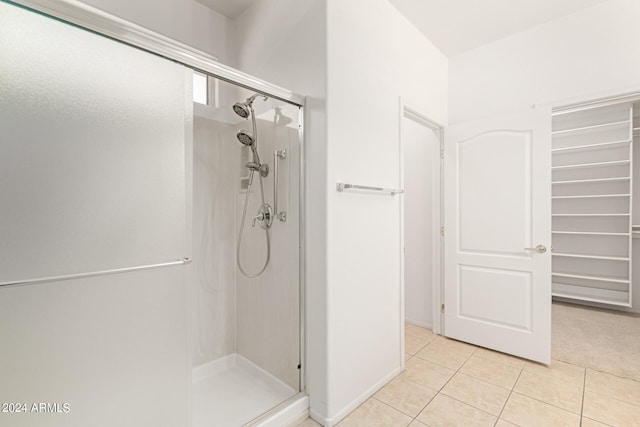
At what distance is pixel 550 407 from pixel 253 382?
1959 mm

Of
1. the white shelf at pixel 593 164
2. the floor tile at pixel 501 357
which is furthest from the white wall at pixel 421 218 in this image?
the white shelf at pixel 593 164

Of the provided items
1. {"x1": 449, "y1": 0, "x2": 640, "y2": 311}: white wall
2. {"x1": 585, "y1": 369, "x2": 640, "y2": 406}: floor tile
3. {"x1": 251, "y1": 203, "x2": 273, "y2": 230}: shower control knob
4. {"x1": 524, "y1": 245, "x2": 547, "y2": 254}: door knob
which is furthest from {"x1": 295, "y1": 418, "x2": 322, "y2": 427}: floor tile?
{"x1": 449, "y1": 0, "x2": 640, "y2": 311}: white wall

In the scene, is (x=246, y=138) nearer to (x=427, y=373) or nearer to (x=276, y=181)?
(x=276, y=181)

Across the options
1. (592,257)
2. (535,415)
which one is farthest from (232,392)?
(592,257)

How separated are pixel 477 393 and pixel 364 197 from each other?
1546 mm

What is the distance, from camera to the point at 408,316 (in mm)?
3312

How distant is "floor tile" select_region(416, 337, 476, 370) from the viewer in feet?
7.97

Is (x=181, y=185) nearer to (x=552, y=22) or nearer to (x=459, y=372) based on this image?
(x=459, y=372)

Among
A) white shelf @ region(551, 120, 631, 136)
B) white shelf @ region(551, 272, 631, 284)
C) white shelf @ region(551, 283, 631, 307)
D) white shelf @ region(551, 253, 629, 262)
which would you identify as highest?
white shelf @ region(551, 120, 631, 136)

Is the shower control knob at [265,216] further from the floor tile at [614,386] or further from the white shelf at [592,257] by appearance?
the white shelf at [592,257]

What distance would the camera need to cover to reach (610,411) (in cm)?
180

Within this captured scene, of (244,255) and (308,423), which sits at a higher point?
(244,255)

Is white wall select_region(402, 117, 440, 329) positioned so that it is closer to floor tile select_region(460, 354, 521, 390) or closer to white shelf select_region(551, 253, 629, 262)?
floor tile select_region(460, 354, 521, 390)

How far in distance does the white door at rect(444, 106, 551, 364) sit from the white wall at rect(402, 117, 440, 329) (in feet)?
0.52
